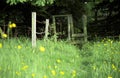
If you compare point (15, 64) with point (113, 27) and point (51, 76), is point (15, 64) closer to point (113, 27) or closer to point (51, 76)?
point (51, 76)

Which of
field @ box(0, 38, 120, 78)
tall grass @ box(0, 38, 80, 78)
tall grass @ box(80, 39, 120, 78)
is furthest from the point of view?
tall grass @ box(80, 39, 120, 78)

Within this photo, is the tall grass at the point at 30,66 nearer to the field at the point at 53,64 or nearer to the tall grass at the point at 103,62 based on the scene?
the field at the point at 53,64

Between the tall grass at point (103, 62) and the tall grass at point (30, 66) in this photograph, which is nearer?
the tall grass at point (30, 66)

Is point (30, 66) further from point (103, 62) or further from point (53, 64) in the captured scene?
point (103, 62)

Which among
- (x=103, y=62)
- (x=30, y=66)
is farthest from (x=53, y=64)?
(x=103, y=62)

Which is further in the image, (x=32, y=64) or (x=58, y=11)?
(x=58, y=11)

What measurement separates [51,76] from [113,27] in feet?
44.0

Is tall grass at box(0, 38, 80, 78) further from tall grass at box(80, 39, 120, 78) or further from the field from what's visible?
Answer: tall grass at box(80, 39, 120, 78)

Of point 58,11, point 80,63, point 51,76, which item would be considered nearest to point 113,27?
point 58,11

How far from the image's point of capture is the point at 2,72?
5488mm

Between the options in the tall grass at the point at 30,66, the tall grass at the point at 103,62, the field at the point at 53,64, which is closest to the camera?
the tall grass at the point at 30,66

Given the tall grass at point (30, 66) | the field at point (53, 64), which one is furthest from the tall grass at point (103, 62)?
the tall grass at point (30, 66)

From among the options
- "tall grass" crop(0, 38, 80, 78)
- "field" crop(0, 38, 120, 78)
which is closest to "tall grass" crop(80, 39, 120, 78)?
"field" crop(0, 38, 120, 78)

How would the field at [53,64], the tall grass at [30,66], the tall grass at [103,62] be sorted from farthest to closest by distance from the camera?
the tall grass at [103,62] → the field at [53,64] → the tall grass at [30,66]
